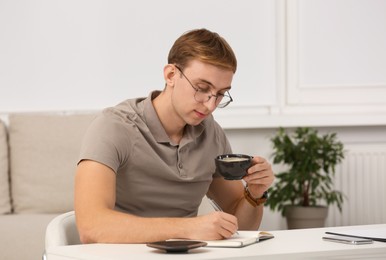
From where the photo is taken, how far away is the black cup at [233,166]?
6.45 feet

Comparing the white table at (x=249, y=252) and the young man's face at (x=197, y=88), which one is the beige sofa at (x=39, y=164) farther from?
the white table at (x=249, y=252)

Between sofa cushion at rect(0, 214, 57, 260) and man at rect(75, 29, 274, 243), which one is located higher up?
man at rect(75, 29, 274, 243)

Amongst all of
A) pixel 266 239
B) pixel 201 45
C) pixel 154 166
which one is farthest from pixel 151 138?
pixel 266 239

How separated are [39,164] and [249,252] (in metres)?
2.52

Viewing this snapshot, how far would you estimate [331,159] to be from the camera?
4121mm

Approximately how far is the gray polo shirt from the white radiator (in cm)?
227

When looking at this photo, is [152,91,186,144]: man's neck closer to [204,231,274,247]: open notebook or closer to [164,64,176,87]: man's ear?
[164,64,176,87]: man's ear

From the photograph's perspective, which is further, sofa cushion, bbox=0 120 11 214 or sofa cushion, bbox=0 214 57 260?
sofa cushion, bbox=0 120 11 214

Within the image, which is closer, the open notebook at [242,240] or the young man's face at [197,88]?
the open notebook at [242,240]

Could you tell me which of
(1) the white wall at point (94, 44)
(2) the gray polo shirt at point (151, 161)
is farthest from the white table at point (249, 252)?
(1) the white wall at point (94, 44)

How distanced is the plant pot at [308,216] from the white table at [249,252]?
2367 mm

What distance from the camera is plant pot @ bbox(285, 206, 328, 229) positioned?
4074 millimetres

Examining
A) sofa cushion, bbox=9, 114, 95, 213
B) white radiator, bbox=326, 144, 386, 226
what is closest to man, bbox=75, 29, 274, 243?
sofa cushion, bbox=9, 114, 95, 213

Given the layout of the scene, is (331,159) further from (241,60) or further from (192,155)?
(192,155)
